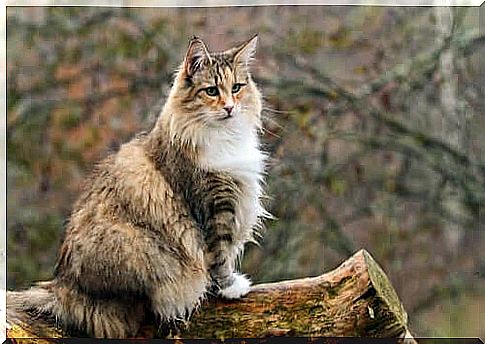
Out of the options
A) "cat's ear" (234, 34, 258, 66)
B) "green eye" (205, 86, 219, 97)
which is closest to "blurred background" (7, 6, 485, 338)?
"cat's ear" (234, 34, 258, 66)

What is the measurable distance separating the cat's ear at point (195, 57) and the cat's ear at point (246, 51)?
0.22 ft

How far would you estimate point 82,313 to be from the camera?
1789 mm

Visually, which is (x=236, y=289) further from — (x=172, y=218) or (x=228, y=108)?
(x=228, y=108)

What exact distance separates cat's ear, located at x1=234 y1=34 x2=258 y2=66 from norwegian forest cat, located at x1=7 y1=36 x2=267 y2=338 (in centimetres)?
1

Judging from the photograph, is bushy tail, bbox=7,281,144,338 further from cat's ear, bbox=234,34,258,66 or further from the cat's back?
cat's ear, bbox=234,34,258,66

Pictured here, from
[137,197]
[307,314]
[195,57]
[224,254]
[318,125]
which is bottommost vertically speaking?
[307,314]

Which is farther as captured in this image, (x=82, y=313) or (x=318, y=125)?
(x=318, y=125)

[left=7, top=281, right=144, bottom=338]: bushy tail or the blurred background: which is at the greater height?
the blurred background

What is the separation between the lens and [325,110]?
1.90 m

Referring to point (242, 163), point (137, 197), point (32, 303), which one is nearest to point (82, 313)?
point (32, 303)

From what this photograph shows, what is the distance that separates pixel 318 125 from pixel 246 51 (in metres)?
0.23

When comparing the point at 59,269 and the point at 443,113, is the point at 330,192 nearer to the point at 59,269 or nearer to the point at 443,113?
the point at 443,113

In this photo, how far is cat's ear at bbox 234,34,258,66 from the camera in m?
1.83

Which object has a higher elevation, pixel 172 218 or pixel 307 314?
pixel 172 218
